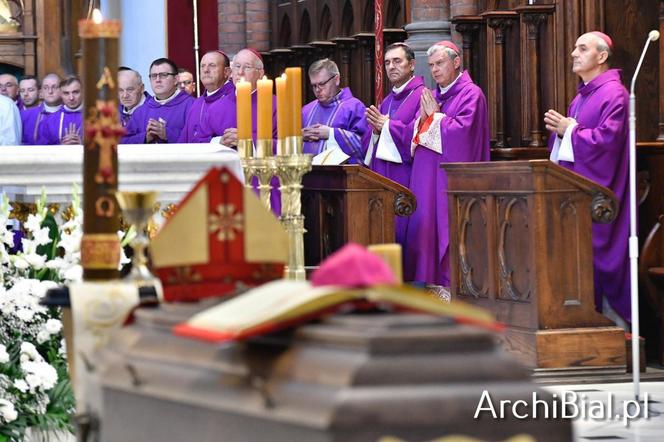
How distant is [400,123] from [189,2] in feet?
32.2

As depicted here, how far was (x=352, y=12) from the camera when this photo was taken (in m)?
16.4

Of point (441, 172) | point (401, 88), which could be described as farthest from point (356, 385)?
point (401, 88)

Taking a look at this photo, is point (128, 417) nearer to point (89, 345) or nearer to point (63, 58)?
point (89, 345)

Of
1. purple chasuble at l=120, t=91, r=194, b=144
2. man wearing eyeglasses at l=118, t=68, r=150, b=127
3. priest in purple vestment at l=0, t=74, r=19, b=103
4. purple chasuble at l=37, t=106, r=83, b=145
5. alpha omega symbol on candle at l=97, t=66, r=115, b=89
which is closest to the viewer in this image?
alpha omega symbol on candle at l=97, t=66, r=115, b=89

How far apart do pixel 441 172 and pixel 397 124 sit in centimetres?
53

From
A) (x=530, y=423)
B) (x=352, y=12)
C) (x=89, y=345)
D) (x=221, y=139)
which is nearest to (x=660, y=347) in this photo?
(x=221, y=139)

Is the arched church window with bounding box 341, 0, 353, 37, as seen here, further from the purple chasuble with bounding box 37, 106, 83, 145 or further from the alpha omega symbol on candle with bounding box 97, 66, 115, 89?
the alpha omega symbol on candle with bounding box 97, 66, 115, 89

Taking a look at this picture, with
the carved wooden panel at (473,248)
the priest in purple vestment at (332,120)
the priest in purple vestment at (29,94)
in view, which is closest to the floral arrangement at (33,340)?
the carved wooden panel at (473,248)

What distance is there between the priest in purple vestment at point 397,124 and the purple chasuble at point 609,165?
6.82 ft

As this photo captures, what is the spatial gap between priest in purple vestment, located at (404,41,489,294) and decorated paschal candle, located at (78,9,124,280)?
7.66 meters

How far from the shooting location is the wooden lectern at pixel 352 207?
9.52 m

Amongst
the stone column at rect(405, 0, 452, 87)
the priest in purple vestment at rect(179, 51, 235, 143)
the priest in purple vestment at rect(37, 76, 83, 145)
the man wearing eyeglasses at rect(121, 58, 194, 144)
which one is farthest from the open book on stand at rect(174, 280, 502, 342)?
the priest in purple vestment at rect(37, 76, 83, 145)

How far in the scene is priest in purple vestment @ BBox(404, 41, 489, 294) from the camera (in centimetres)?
1023

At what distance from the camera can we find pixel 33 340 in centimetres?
452
